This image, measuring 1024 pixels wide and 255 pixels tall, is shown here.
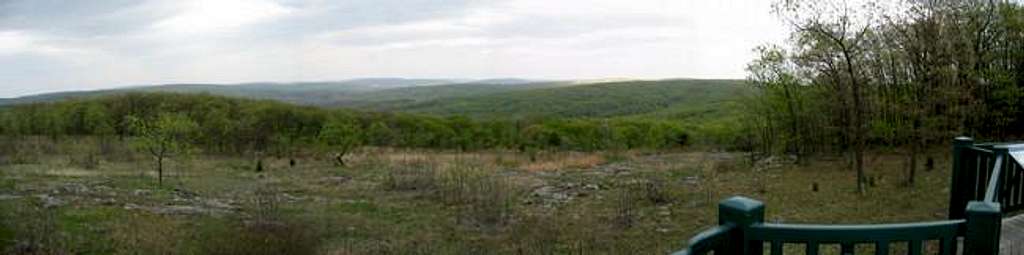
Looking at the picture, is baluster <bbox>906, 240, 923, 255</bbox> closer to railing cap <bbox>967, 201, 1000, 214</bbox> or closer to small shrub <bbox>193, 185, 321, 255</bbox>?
railing cap <bbox>967, 201, 1000, 214</bbox>

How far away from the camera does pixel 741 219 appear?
102 inches

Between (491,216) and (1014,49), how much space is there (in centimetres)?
1678

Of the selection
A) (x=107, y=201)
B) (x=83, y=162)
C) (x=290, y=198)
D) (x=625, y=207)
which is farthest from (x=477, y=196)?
(x=83, y=162)

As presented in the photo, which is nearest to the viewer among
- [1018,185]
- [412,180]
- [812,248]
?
[812,248]

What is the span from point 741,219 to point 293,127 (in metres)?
39.1

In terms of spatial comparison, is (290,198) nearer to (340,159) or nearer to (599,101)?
(340,159)

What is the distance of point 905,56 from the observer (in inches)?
614

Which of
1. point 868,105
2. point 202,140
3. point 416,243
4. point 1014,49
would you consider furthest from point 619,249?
point 202,140

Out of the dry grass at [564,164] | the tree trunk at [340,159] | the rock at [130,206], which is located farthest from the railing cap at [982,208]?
the tree trunk at [340,159]

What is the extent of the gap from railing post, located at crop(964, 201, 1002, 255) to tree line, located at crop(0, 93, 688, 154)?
30.6m

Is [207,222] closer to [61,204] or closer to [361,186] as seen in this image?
[61,204]

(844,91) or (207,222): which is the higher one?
(844,91)

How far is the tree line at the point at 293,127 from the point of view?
34344 mm

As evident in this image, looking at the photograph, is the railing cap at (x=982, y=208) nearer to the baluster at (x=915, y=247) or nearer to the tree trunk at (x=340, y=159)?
the baluster at (x=915, y=247)
